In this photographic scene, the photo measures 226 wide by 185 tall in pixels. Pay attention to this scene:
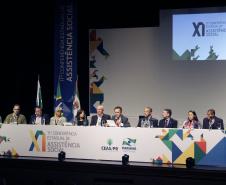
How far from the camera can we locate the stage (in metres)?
5.80

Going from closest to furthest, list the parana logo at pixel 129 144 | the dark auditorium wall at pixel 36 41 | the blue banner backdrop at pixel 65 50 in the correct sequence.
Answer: the parana logo at pixel 129 144 → the blue banner backdrop at pixel 65 50 → the dark auditorium wall at pixel 36 41

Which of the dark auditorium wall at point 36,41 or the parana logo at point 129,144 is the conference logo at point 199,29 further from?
the parana logo at point 129,144

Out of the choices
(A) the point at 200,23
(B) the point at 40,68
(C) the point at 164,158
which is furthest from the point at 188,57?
(C) the point at 164,158

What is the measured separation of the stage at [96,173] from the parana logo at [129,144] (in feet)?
A: 0.71

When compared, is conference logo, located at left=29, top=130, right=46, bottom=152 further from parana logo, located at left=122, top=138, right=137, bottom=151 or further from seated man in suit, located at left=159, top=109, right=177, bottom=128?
seated man in suit, located at left=159, top=109, right=177, bottom=128

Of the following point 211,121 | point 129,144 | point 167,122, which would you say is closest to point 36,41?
point 167,122

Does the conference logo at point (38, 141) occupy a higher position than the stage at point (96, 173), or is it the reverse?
the conference logo at point (38, 141)

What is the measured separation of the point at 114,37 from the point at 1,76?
305cm

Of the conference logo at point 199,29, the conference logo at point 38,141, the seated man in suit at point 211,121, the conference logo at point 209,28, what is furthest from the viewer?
the conference logo at point 199,29

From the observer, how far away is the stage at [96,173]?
5.80m

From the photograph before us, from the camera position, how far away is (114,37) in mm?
10992

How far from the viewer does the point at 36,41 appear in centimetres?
1125

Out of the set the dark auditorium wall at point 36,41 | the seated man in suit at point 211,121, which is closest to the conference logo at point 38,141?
the seated man in suit at point 211,121

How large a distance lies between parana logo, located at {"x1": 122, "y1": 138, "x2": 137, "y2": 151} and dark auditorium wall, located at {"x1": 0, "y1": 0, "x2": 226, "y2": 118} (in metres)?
4.91
